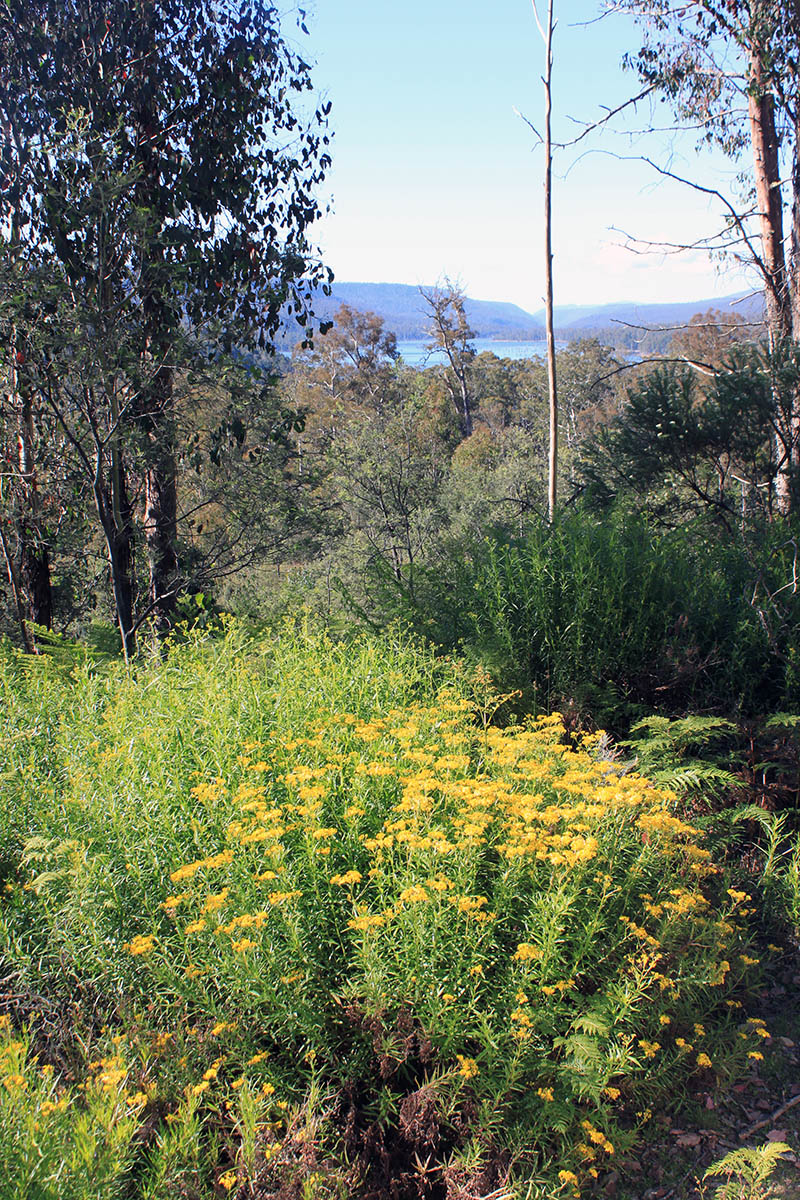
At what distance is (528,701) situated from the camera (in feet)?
14.0

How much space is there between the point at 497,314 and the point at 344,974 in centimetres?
18054

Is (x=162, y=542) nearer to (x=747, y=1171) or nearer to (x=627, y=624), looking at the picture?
(x=627, y=624)

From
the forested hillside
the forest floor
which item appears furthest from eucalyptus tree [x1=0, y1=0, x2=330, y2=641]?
the forest floor

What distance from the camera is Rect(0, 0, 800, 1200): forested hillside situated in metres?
2.04

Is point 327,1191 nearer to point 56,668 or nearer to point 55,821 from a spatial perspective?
point 55,821

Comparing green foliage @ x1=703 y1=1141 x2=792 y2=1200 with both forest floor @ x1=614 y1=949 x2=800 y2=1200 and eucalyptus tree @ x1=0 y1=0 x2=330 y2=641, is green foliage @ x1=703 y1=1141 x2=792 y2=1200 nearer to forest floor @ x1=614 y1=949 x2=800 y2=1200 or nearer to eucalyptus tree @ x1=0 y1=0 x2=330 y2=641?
forest floor @ x1=614 y1=949 x2=800 y2=1200

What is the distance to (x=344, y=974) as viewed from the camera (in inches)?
88.9

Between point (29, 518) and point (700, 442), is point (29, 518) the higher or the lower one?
the lower one

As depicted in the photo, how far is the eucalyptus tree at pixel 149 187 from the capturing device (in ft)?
16.6

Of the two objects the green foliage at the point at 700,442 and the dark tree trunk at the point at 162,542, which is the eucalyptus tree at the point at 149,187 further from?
the green foliage at the point at 700,442

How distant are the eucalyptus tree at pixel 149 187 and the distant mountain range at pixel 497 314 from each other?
110 cm

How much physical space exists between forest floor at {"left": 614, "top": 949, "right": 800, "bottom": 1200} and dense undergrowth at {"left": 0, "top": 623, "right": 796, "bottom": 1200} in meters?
0.07

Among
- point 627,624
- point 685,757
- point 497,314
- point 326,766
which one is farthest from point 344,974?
point 497,314

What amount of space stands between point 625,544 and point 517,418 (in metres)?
38.1
